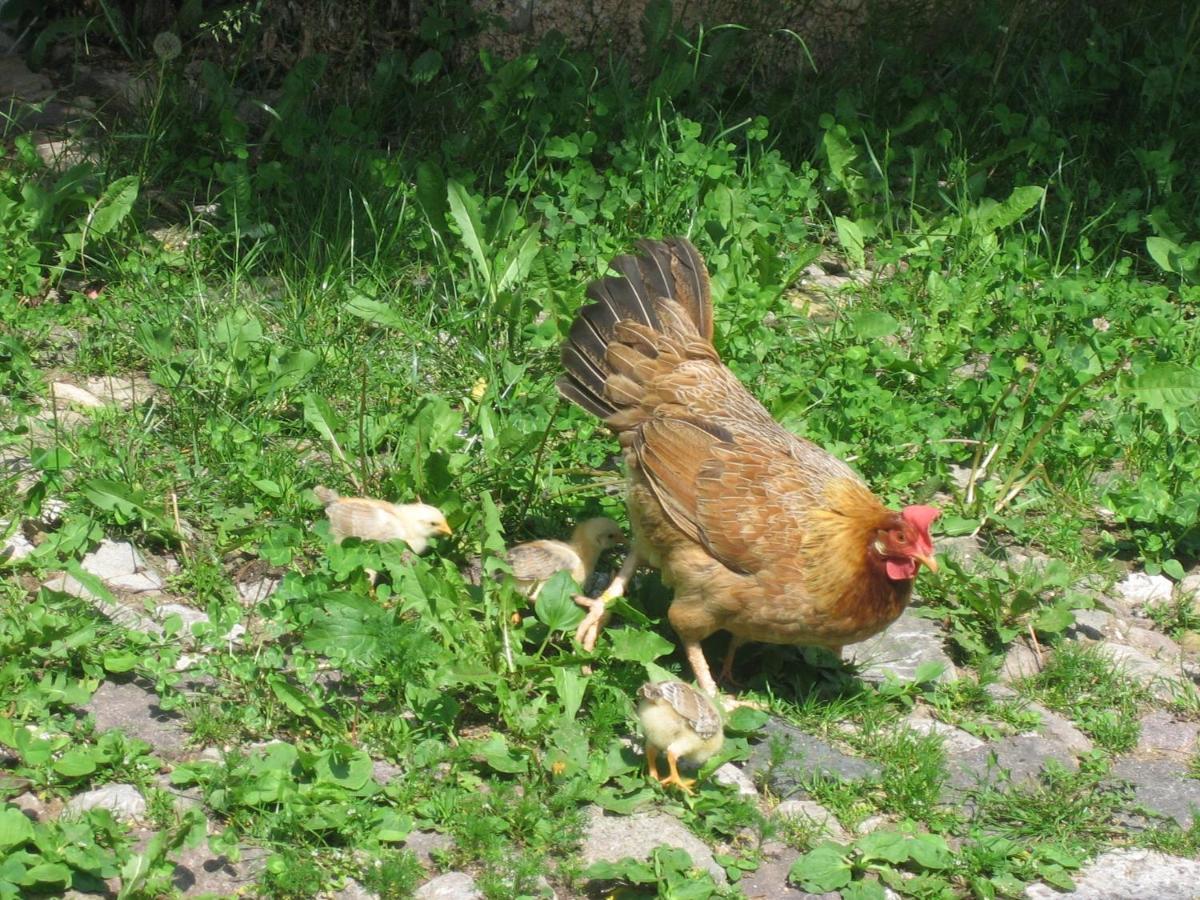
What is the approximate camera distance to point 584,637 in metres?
5.66

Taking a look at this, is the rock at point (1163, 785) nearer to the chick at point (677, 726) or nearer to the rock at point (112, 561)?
the chick at point (677, 726)

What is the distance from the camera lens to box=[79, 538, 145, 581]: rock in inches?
219

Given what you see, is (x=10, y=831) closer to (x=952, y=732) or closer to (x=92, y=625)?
(x=92, y=625)

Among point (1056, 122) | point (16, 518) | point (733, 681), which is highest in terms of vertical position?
point (1056, 122)

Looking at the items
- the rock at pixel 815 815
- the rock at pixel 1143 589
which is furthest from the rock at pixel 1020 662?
the rock at pixel 815 815

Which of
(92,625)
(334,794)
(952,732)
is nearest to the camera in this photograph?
(334,794)

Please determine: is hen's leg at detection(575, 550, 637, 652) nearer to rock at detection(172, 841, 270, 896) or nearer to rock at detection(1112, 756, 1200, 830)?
rock at detection(172, 841, 270, 896)

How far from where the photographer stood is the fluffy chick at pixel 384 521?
560 cm

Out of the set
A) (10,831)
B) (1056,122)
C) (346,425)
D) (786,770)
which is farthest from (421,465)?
(1056,122)

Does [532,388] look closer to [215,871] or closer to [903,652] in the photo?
[903,652]

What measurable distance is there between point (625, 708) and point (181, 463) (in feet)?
7.10

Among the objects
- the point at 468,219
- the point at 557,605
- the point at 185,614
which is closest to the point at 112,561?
the point at 185,614

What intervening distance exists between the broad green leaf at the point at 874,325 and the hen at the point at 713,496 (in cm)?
101

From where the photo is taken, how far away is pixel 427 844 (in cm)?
457
